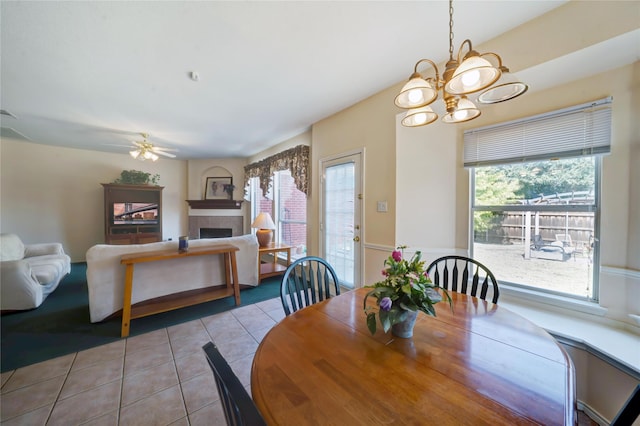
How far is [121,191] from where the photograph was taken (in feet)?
16.9

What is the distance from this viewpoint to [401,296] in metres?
1.00

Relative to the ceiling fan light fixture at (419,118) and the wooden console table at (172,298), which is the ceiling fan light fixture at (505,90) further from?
the wooden console table at (172,298)

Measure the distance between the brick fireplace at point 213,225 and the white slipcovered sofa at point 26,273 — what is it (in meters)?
2.47

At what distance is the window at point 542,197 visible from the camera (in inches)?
68.2

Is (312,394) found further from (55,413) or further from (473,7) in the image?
(473,7)

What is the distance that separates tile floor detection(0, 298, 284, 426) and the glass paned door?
4.51 feet

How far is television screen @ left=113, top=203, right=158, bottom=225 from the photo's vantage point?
5.12 meters

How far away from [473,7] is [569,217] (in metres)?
1.75

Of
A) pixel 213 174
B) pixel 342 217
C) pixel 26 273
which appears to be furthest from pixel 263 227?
pixel 213 174

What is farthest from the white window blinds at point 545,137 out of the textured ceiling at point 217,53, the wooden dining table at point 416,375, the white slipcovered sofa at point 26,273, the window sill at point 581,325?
the white slipcovered sofa at point 26,273

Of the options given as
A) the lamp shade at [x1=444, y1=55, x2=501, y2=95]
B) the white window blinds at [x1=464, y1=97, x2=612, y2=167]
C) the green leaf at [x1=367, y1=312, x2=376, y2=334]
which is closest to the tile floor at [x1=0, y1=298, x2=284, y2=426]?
the green leaf at [x1=367, y1=312, x2=376, y2=334]

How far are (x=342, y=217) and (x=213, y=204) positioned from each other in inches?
165

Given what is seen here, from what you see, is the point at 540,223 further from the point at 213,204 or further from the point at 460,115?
the point at 213,204

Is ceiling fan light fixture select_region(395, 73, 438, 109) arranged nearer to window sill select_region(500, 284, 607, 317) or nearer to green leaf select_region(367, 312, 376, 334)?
green leaf select_region(367, 312, 376, 334)
